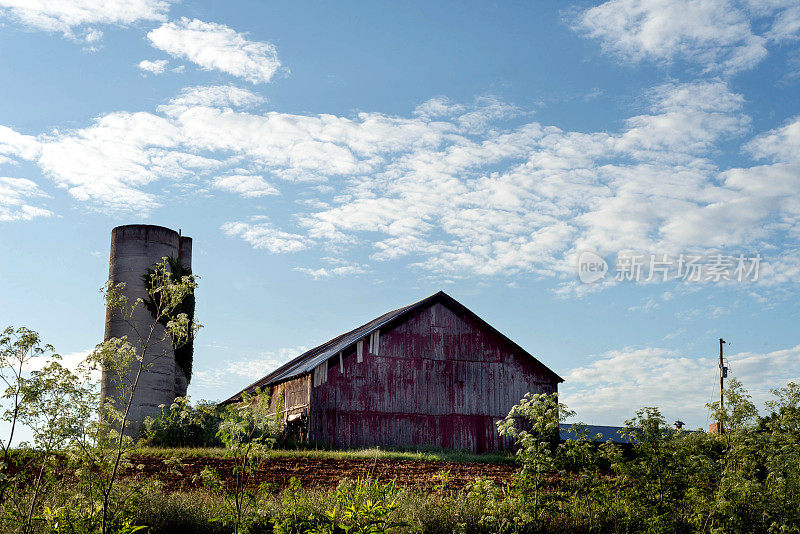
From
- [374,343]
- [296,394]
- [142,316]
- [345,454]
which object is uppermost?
[142,316]

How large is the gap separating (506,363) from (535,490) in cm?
2179

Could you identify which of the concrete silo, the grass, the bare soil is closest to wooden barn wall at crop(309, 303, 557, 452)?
the grass

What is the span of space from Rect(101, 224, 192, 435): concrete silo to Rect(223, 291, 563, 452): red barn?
565cm

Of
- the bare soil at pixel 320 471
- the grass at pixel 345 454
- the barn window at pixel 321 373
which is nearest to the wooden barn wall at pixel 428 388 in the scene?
the barn window at pixel 321 373

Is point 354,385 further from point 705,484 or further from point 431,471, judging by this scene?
point 705,484

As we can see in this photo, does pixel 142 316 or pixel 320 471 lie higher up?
pixel 142 316

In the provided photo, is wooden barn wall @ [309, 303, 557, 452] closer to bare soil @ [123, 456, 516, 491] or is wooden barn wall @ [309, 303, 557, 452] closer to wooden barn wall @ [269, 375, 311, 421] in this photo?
wooden barn wall @ [269, 375, 311, 421]

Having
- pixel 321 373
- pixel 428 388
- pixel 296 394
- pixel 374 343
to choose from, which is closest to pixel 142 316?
pixel 321 373

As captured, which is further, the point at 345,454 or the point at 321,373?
→ the point at 321,373

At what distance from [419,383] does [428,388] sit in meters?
0.48

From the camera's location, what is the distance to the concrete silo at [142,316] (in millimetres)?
25984

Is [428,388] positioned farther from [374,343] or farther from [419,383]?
[374,343]

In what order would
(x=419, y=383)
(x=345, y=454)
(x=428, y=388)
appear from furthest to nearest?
(x=428, y=388), (x=419, y=383), (x=345, y=454)

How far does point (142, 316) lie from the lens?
87.0 ft
